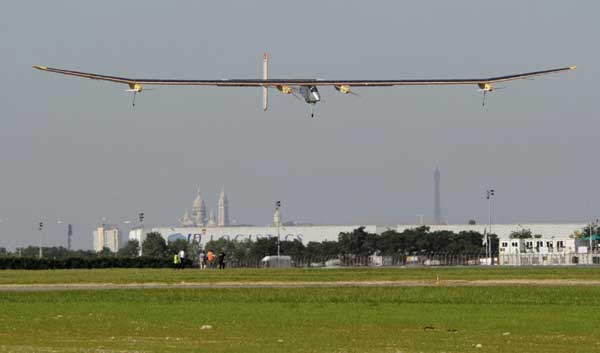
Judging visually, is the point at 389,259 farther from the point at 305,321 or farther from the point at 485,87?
the point at 305,321

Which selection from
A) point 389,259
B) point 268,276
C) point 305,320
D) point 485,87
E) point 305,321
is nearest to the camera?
point 305,321

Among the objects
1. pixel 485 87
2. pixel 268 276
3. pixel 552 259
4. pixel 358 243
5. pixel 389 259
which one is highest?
pixel 485 87

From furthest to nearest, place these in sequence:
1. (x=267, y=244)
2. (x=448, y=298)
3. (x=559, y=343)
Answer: (x=267, y=244) < (x=448, y=298) < (x=559, y=343)

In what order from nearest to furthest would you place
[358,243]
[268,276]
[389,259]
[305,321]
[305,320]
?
[305,321], [305,320], [268,276], [389,259], [358,243]

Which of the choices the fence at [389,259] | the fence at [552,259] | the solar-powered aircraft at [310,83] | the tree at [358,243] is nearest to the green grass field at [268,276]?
the solar-powered aircraft at [310,83]

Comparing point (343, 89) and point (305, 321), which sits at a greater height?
point (343, 89)

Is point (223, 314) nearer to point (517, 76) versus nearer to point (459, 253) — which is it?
point (517, 76)

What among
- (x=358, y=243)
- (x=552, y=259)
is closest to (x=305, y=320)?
(x=552, y=259)

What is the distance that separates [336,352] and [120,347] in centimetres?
423

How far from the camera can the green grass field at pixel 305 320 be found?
25984mm

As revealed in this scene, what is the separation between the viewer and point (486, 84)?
74.7 metres

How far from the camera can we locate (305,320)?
32844mm

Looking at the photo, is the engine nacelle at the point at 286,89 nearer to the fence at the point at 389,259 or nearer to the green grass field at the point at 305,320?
the green grass field at the point at 305,320

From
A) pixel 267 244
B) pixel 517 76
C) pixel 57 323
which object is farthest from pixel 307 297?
pixel 267 244
